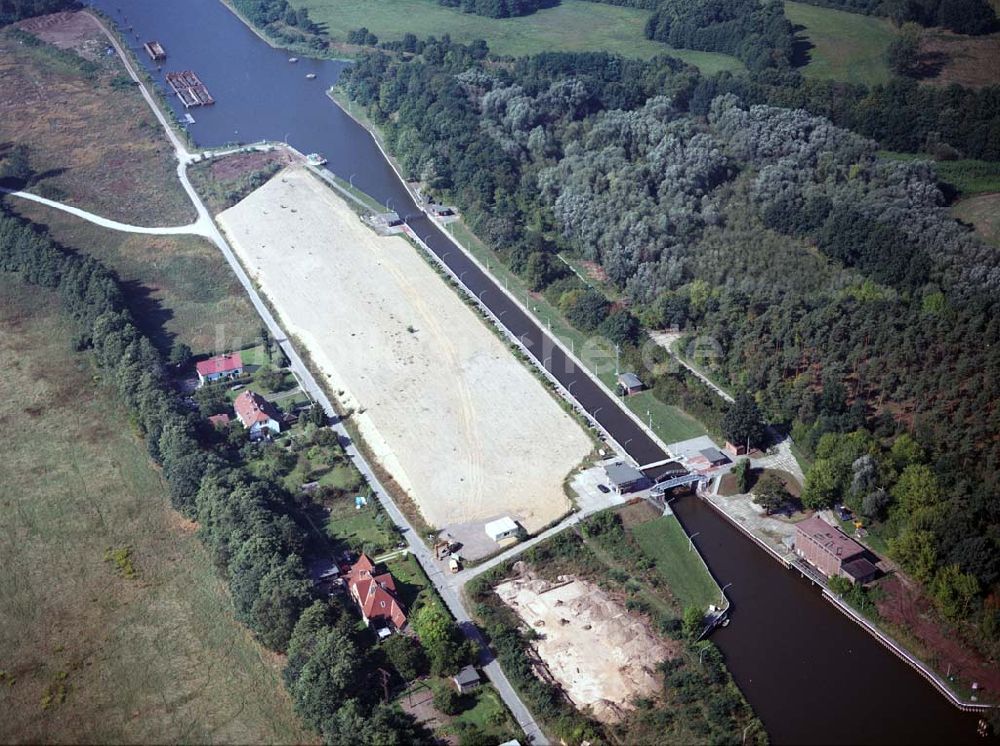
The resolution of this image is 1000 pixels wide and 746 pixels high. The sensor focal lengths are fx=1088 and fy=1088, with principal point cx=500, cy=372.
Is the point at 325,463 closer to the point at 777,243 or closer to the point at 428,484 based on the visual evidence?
the point at 428,484

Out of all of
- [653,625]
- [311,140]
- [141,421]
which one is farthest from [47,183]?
[653,625]

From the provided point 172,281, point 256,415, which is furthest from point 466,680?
point 172,281

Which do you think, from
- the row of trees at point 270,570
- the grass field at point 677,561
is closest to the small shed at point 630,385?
the grass field at point 677,561

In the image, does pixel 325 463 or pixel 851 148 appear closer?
pixel 325 463

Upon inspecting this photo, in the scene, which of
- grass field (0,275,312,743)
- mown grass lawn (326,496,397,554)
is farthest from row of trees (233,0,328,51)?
mown grass lawn (326,496,397,554)

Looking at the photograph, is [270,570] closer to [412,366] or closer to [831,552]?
[412,366]

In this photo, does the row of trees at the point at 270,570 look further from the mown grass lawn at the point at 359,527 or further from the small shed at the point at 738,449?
the small shed at the point at 738,449
